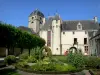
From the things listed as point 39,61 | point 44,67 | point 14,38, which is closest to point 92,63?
point 39,61

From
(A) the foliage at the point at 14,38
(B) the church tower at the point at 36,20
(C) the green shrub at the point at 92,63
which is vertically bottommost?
(C) the green shrub at the point at 92,63

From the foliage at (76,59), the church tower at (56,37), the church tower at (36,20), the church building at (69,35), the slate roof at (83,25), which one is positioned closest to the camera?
the foliage at (76,59)

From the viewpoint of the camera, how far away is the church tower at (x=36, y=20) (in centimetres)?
6919

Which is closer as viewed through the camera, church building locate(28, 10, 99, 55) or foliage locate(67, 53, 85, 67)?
foliage locate(67, 53, 85, 67)

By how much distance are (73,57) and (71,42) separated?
3717cm

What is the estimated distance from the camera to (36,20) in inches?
2734

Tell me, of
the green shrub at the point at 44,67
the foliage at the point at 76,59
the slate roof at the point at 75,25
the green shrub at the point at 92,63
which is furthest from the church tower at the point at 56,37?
the green shrub at the point at 44,67

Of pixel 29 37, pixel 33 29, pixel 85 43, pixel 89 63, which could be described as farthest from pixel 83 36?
pixel 89 63

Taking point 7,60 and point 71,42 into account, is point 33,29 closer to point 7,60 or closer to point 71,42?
point 71,42

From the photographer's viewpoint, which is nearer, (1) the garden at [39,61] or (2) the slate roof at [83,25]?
(1) the garden at [39,61]

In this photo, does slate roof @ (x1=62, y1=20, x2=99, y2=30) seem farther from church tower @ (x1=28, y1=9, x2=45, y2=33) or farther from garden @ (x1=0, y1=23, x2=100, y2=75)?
garden @ (x1=0, y1=23, x2=100, y2=75)

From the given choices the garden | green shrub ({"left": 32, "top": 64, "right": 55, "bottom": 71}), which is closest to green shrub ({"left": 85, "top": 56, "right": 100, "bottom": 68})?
the garden

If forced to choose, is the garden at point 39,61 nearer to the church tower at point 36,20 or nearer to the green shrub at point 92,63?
the green shrub at point 92,63

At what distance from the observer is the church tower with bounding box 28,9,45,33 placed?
6919 centimetres
